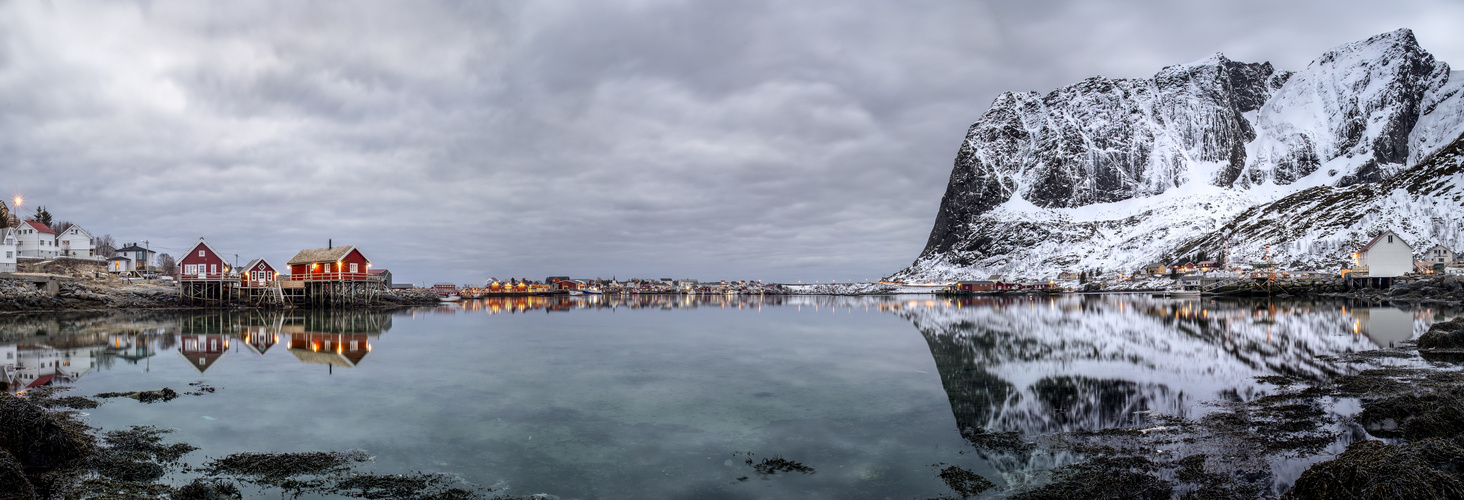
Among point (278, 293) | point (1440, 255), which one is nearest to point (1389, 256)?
point (1440, 255)

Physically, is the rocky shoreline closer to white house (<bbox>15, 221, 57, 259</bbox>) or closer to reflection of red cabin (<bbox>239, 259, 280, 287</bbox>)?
reflection of red cabin (<bbox>239, 259, 280, 287</bbox>)

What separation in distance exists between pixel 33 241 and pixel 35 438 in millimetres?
100886

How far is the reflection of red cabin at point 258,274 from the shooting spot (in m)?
77.1

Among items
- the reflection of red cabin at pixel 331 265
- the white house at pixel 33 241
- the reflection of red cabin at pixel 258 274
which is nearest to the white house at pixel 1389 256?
the reflection of red cabin at pixel 331 265

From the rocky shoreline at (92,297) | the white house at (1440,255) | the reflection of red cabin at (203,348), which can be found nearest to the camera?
the reflection of red cabin at (203,348)

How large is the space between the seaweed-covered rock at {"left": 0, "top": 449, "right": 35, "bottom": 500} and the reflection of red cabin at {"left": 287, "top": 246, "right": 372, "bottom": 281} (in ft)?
240

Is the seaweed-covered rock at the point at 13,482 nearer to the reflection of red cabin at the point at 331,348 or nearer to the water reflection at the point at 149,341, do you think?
the water reflection at the point at 149,341

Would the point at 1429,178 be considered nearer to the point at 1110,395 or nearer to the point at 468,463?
the point at 1110,395

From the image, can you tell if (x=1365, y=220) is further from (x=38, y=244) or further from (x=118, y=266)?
(x=38, y=244)

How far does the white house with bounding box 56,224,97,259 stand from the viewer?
8600 cm

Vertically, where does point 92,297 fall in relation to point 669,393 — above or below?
above

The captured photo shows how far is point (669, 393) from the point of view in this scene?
20.6 meters

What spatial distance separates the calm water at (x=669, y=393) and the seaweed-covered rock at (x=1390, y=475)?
3.98 metres

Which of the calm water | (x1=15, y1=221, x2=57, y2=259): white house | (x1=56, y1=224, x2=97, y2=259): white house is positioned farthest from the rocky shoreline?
the calm water
